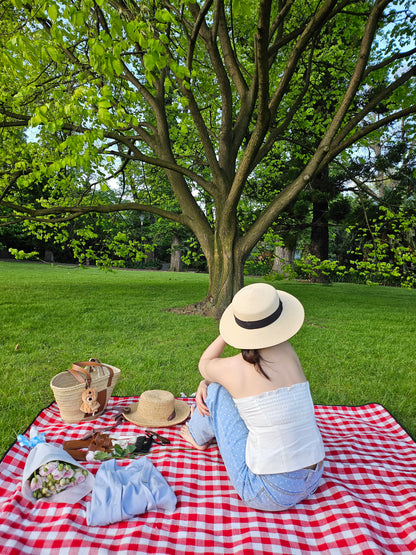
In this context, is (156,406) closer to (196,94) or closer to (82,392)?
(82,392)

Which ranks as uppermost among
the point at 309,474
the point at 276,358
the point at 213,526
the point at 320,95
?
the point at 320,95

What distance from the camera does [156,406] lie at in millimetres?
3252

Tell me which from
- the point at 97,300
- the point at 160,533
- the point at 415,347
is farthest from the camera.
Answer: the point at 97,300

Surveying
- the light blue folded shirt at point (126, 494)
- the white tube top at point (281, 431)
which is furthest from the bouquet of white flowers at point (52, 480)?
the white tube top at point (281, 431)

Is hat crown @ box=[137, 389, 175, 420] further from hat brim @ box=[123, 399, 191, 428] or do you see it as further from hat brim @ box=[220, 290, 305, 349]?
hat brim @ box=[220, 290, 305, 349]

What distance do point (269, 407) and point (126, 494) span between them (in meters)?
1.03

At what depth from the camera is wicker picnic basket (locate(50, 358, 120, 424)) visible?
10.6 ft

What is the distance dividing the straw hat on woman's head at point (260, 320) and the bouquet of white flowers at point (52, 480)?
4.24 feet

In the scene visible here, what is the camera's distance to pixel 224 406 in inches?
96.6

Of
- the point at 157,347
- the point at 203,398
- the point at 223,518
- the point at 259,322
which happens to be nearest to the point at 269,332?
the point at 259,322

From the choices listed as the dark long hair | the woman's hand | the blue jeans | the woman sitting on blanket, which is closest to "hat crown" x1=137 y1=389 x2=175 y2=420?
the woman's hand

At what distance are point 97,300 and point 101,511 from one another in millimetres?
8055

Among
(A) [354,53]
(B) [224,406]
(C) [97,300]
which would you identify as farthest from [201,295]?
(B) [224,406]

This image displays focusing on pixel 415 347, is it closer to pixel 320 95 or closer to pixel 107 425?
pixel 107 425
